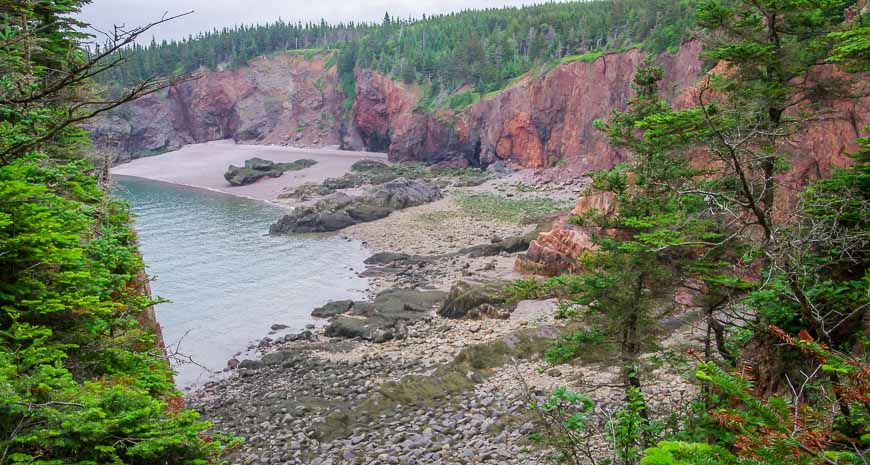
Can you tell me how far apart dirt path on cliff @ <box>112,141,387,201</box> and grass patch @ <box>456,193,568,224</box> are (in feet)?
74.7

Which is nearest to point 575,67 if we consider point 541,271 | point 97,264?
point 541,271

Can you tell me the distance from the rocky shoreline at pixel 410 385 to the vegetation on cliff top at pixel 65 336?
4.20 m

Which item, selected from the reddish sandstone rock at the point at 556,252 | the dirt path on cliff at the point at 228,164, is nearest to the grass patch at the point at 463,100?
the dirt path on cliff at the point at 228,164

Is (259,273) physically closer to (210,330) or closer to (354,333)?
(210,330)

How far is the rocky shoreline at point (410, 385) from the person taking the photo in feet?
43.2

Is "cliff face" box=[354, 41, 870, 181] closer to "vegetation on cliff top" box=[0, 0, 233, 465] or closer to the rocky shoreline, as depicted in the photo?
the rocky shoreline

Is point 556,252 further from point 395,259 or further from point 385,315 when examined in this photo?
point 395,259

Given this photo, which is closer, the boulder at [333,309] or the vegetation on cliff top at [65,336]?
the vegetation on cliff top at [65,336]

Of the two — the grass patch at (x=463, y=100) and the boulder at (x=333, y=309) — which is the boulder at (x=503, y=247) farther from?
the grass patch at (x=463, y=100)

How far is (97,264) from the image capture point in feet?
29.9

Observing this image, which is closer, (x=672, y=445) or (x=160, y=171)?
(x=672, y=445)

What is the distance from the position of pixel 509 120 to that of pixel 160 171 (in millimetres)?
48778

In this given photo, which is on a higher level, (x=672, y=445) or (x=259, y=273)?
(x=672, y=445)

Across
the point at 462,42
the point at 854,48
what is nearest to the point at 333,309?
the point at 854,48
